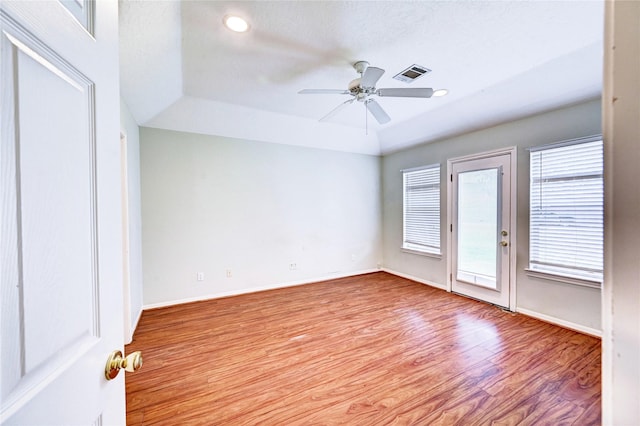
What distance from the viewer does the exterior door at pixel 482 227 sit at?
3.37 meters

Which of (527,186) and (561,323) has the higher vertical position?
(527,186)

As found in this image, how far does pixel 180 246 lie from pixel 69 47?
11.3 feet

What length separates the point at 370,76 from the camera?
2.18 m

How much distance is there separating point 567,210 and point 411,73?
90.3 inches

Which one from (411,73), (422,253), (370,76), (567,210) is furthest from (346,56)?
(422,253)

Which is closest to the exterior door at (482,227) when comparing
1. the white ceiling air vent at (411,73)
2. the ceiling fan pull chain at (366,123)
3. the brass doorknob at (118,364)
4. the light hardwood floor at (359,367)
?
the light hardwood floor at (359,367)

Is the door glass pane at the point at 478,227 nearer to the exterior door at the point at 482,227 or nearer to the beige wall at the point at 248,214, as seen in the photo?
the exterior door at the point at 482,227

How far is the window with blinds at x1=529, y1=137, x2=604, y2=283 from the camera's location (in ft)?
8.68

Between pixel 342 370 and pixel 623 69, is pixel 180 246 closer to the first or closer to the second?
pixel 342 370

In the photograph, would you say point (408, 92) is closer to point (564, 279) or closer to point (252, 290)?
point (564, 279)

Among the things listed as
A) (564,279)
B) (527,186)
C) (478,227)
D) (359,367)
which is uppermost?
(527,186)

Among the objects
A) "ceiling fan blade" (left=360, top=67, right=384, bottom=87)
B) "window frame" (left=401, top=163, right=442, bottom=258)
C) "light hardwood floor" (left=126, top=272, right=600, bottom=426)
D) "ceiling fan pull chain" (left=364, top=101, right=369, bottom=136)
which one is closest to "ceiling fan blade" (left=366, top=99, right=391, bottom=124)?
"ceiling fan blade" (left=360, top=67, right=384, bottom=87)

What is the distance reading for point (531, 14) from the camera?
1830mm

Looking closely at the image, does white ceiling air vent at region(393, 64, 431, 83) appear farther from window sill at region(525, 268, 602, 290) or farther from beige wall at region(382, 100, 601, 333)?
window sill at region(525, 268, 602, 290)
